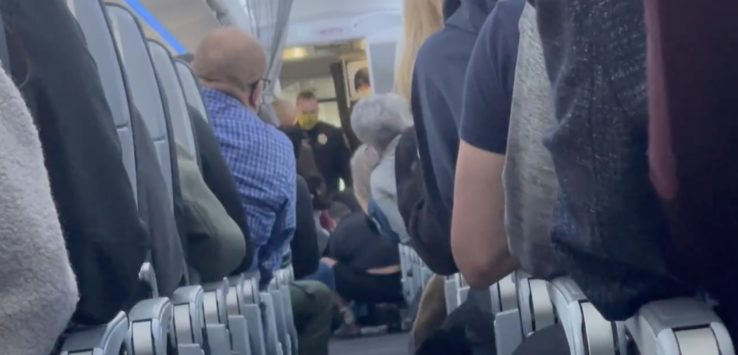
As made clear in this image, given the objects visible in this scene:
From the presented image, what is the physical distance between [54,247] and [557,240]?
442 mm

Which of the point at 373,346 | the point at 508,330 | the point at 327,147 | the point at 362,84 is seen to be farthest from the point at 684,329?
the point at 362,84

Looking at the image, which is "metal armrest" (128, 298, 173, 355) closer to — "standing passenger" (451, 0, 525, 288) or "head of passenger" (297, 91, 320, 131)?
"standing passenger" (451, 0, 525, 288)


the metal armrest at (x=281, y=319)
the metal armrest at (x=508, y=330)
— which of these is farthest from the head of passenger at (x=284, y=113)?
the metal armrest at (x=508, y=330)

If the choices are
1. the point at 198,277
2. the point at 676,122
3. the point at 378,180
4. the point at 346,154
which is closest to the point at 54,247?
the point at 676,122

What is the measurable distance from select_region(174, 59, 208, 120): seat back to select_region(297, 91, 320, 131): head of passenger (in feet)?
20.1

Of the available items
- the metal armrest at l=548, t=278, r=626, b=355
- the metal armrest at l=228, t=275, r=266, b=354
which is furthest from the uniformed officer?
the metal armrest at l=548, t=278, r=626, b=355

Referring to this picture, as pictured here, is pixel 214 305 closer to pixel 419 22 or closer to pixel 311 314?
pixel 419 22

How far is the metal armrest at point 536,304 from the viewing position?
176cm

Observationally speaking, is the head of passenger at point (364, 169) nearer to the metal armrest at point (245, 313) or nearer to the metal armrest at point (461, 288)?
the metal armrest at point (245, 313)

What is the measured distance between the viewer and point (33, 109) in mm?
1353

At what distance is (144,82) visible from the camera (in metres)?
2.30

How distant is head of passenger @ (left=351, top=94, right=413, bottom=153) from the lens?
5465mm

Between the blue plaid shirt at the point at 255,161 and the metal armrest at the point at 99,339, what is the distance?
1.89 m

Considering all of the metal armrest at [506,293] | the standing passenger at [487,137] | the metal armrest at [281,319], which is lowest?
the metal armrest at [281,319]
